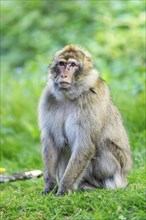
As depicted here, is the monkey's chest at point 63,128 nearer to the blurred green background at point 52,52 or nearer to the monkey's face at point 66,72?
the monkey's face at point 66,72

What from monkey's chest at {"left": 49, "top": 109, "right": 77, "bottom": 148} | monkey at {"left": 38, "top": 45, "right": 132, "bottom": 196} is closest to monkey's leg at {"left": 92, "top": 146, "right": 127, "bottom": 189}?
monkey at {"left": 38, "top": 45, "right": 132, "bottom": 196}

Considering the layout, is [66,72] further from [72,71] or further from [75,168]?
[75,168]

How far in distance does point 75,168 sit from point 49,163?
45cm

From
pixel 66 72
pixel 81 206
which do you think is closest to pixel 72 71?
pixel 66 72

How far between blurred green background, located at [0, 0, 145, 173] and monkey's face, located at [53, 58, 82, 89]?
189 cm

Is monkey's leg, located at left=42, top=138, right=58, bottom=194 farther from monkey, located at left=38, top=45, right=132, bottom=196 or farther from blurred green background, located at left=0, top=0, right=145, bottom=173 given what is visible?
blurred green background, located at left=0, top=0, right=145, bottom=173

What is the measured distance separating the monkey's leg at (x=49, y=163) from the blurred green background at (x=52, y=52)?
1.97 metres

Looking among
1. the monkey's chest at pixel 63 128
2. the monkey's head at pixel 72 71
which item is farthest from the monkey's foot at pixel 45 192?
the monkey's head at pixel 72 71

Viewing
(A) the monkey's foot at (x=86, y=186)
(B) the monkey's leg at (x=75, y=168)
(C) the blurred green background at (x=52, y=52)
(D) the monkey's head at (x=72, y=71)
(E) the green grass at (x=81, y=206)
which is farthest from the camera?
(C) the blurred green background at (x=52, y=52)

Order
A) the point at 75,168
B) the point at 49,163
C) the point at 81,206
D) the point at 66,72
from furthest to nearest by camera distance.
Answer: the point at 49,163
the point at 66,72
the point at 75,168
the point at 81,206

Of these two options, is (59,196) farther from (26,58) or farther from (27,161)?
(26,58)

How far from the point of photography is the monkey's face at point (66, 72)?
22.8 feet

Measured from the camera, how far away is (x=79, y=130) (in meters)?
6.93

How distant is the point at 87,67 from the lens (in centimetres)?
718
